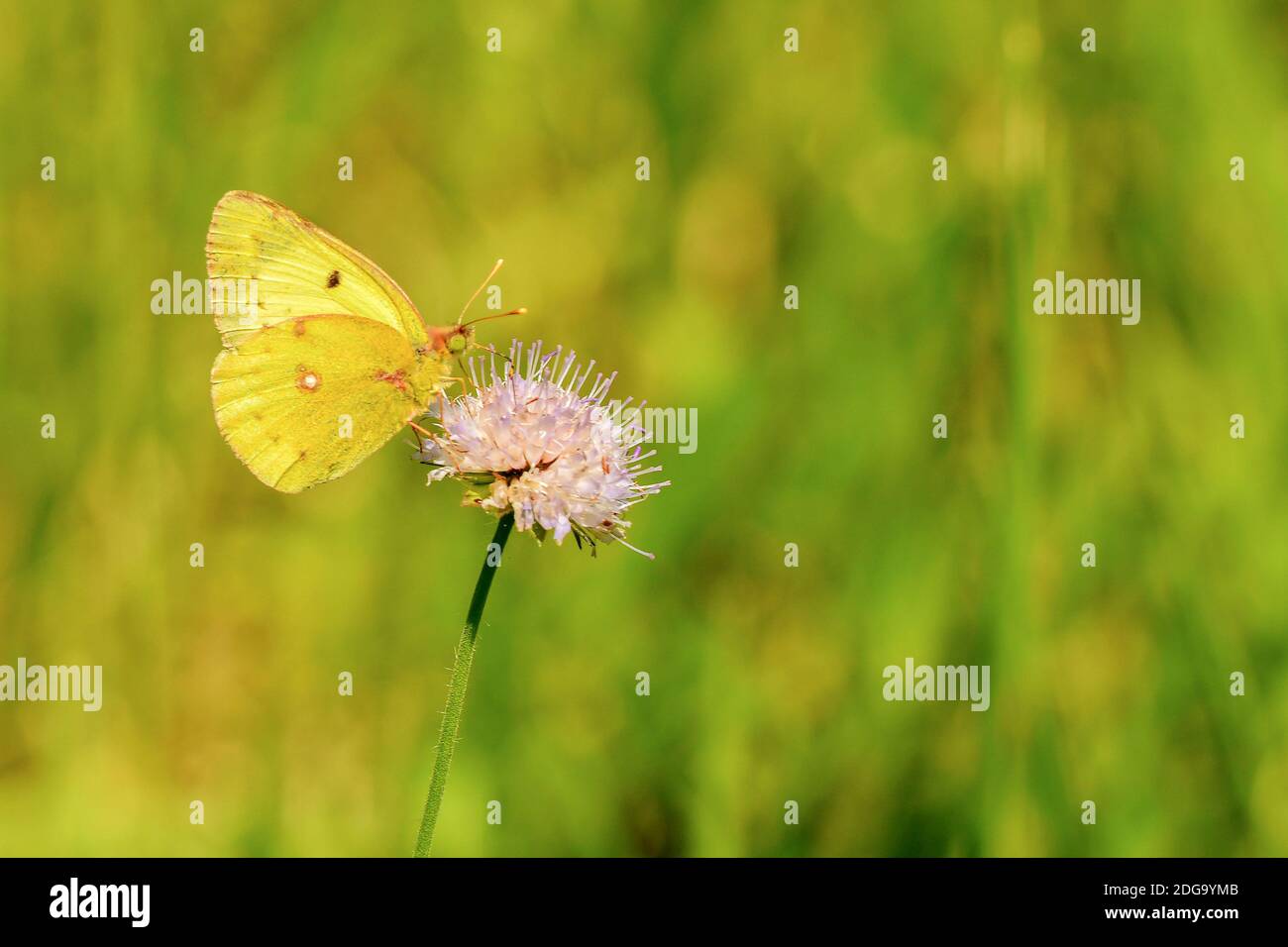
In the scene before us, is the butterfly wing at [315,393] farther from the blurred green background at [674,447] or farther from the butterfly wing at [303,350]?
the blurred green background at [674,447]

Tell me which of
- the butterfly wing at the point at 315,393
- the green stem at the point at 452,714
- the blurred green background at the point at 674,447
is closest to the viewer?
the green stem at the point at 452,714

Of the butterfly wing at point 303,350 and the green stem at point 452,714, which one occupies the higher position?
the butterfly wing at point 303,350

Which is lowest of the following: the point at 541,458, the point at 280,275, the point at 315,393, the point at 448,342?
the point at 541,458

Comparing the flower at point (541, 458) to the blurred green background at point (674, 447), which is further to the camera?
the blurred green background at point (674, 447)

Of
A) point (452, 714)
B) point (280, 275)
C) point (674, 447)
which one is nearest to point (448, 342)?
point (280, 275)

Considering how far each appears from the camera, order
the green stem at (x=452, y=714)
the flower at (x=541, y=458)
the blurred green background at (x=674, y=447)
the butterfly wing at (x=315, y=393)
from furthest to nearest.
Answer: the blurred green background at (x=674, y=447) → the butterfly wing at (x=315, y=393) → the flower at (x=541, y=458) → the green stem at (x=452, y=714)

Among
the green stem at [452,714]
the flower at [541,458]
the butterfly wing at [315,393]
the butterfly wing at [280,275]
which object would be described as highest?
the butterfly wing at [280,275]

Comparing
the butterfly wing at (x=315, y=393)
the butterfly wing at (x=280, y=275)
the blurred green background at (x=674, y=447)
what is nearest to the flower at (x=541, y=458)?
the butterfly wing at (x=315, y=393)

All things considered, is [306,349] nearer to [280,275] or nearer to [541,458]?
[280,275]

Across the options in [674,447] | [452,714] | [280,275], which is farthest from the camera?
[674,447]
